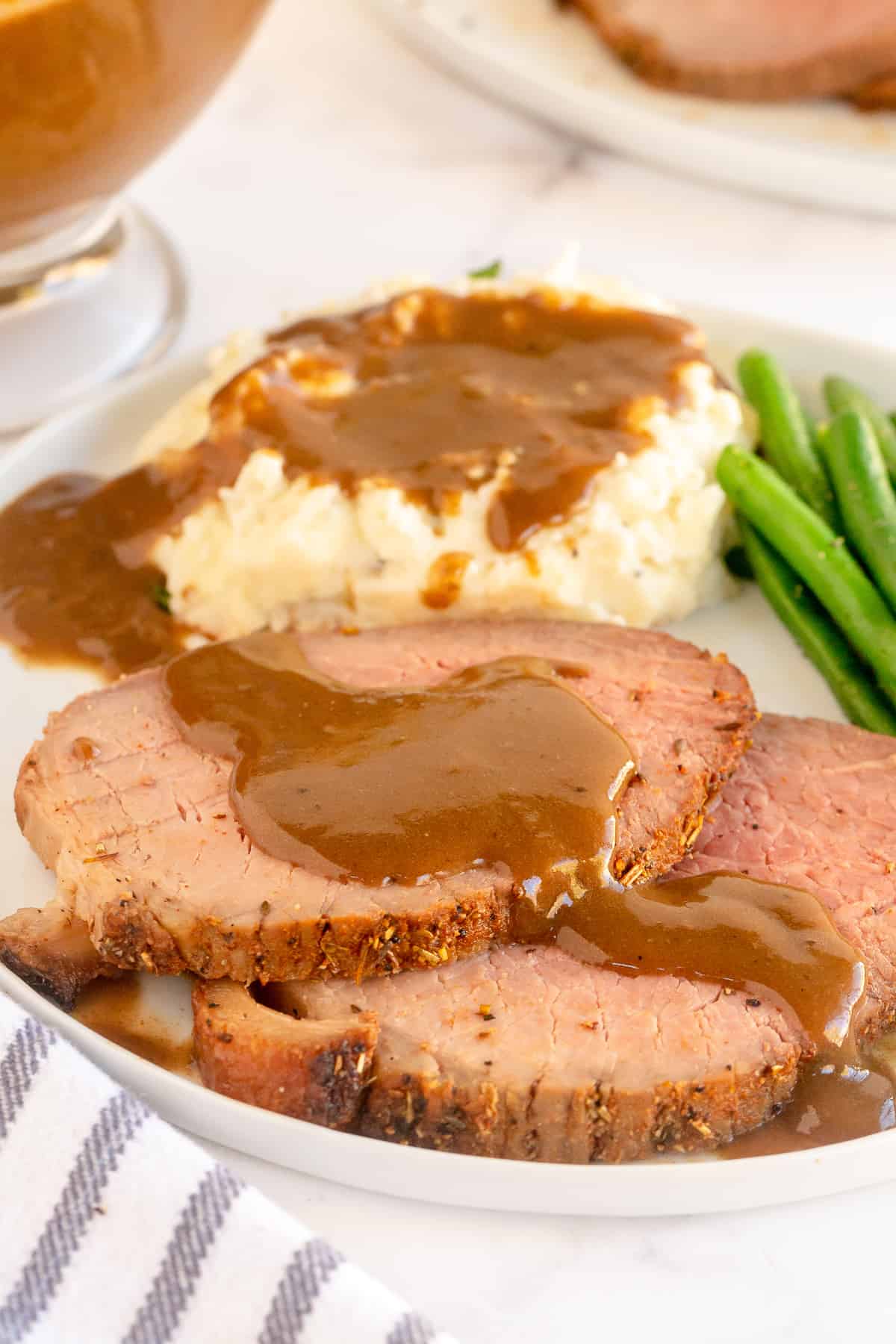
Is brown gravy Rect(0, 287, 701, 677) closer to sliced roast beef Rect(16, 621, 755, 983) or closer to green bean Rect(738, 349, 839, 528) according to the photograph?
green bean Rect(738, 349, 839, 528)

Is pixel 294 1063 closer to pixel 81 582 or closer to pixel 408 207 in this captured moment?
pixel 81 582

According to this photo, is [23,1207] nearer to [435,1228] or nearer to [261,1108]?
[261,1108]

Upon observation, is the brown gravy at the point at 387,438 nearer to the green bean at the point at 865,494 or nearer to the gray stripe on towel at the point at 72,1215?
the green bean at the point at 865,494

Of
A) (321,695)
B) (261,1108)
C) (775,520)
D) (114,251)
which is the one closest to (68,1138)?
(261,1108)

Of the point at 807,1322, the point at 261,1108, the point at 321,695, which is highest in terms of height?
the point at 321,695

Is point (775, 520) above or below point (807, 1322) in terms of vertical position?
above

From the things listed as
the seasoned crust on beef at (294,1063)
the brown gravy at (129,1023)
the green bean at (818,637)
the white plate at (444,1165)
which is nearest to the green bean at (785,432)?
the green bean at (818,637)

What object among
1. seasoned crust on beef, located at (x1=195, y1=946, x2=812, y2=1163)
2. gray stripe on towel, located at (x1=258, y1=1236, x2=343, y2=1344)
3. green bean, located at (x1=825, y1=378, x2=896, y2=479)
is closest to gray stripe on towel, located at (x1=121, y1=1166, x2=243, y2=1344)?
gray stripe on towel, located at (x1=258, y1=1236, x2=343, y2=1344)
